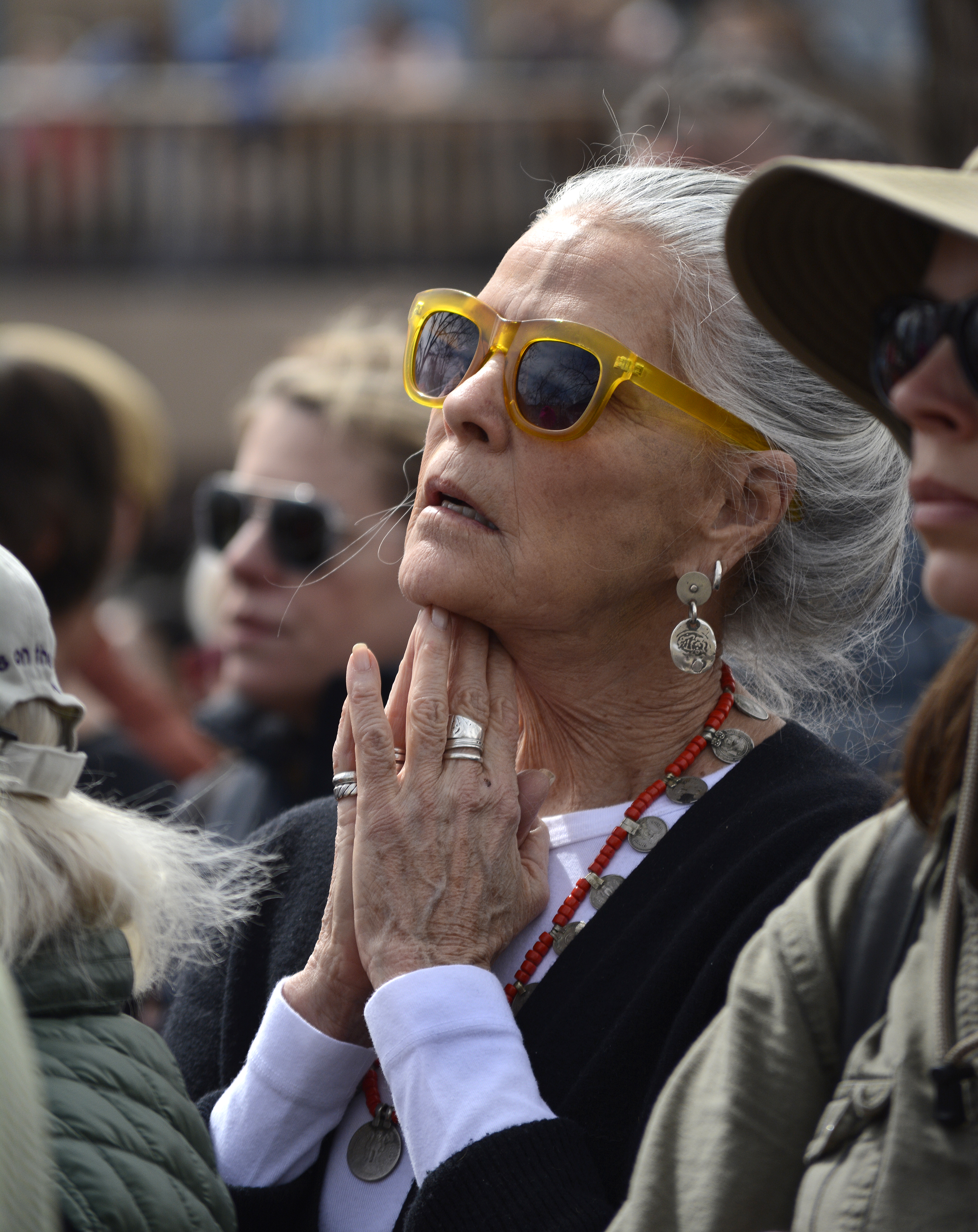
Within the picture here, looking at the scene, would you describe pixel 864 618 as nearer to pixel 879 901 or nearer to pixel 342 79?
pixel 879 901

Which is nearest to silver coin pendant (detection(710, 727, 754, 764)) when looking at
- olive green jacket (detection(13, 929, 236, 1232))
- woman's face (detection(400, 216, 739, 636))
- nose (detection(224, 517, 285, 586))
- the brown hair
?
woman's face (detection(400, 216, 739, 636))

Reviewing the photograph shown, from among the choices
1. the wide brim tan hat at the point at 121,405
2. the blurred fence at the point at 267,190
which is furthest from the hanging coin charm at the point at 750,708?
the blurred fence at the point at 267,190

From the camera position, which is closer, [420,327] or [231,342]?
[420,327]

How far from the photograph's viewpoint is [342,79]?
516 inches

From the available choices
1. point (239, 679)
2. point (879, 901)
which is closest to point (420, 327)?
point (879, 901)

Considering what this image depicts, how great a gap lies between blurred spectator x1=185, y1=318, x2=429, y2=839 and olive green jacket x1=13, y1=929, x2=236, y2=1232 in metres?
1.89

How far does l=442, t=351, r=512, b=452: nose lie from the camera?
2334 mm

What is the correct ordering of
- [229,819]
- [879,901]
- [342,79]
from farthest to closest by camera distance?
[342,79]
[229,819]
[879,901]

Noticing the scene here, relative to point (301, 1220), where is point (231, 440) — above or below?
below

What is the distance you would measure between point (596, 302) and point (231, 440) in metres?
10.5

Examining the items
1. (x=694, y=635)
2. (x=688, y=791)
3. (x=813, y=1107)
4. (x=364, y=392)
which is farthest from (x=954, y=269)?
(x=364, y=392)

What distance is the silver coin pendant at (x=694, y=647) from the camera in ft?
7.64

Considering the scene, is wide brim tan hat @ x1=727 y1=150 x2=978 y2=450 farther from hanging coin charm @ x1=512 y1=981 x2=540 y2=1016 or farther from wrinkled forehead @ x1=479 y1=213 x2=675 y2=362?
hanging coin charm @ x1=512 y1=981 x2=540 y2=1016

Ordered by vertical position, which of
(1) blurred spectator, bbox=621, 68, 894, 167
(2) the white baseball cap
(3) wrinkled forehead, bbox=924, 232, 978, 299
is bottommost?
(2) the white baseball cap
